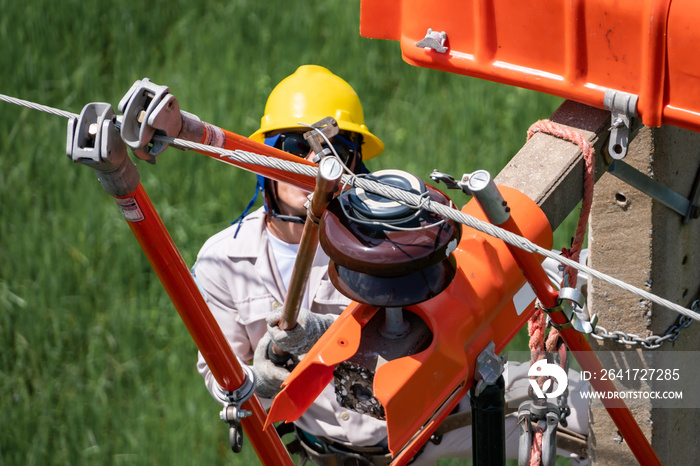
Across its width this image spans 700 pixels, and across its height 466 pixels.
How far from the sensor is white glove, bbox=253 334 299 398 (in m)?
2.45

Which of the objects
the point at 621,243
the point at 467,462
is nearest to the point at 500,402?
the point at 621,243

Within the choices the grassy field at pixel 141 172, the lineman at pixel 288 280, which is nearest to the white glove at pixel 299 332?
the lineman at pixel 288 280

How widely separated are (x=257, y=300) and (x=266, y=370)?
354mm

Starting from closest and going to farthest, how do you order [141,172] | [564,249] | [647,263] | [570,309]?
1. [570,309]
2. [564,249]
3. [647,263]
4. [141,172]

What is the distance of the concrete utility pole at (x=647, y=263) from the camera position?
7.02 ft

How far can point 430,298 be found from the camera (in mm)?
1488

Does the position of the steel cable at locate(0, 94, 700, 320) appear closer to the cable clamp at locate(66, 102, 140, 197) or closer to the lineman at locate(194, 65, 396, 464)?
the cable clamp at locate(66, 102, 140, 197)

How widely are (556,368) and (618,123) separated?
1.86 ft

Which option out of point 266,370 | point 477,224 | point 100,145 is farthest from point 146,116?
point 266,370

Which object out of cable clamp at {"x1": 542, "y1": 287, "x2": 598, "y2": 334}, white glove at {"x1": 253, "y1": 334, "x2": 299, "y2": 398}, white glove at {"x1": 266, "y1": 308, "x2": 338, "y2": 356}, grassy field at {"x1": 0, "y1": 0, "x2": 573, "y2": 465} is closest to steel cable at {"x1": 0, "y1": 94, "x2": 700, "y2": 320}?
cable clamp at {"x1": 542, "y1": 287, "x2": 598, "y2": 334}

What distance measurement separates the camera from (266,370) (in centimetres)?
246

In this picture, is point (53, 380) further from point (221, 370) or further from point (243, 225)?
point (221, 370)

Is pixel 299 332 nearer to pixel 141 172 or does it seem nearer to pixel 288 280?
pixel 288 280

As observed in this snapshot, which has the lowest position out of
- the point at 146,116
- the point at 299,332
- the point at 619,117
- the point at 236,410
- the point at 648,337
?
the point at 236,410
